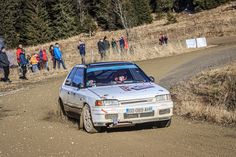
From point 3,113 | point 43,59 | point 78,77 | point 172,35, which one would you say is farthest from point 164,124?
point 172,35

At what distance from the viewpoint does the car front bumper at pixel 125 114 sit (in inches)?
413

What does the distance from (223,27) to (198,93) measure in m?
45.8

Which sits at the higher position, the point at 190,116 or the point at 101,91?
the point at 101,91

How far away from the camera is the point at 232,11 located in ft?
248

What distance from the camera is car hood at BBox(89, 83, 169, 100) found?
10.6m

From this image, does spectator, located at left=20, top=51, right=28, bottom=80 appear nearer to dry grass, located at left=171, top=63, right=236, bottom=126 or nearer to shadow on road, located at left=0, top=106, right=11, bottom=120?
shadow on road, located at left=0, top=106, right=11, bottom=120

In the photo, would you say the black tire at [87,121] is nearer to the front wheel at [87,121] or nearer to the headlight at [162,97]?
the front wheel at [87,121]

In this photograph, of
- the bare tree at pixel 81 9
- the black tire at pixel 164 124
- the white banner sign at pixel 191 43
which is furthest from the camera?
the bare tree at pixel 81 9

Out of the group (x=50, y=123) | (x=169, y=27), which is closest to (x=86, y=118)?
(x=50, y=123)

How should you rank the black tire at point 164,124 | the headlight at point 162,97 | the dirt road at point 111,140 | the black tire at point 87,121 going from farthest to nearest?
the black tire at point 164,124 → the black tire at point 87,121 → the headlight at point 162,97 → the dirt road at point 111,140

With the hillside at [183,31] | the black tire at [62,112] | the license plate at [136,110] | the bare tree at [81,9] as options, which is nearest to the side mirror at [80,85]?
the black tire at [62,112]

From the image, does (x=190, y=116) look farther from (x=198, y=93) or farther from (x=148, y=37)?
(x=148, y=37)

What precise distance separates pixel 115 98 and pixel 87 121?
2.87 feet

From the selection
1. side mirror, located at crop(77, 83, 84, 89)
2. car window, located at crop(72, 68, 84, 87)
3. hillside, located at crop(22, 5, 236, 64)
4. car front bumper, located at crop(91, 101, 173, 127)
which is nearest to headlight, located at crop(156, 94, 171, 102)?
car front bumper, located at crop(91, 101, 173, 127)
